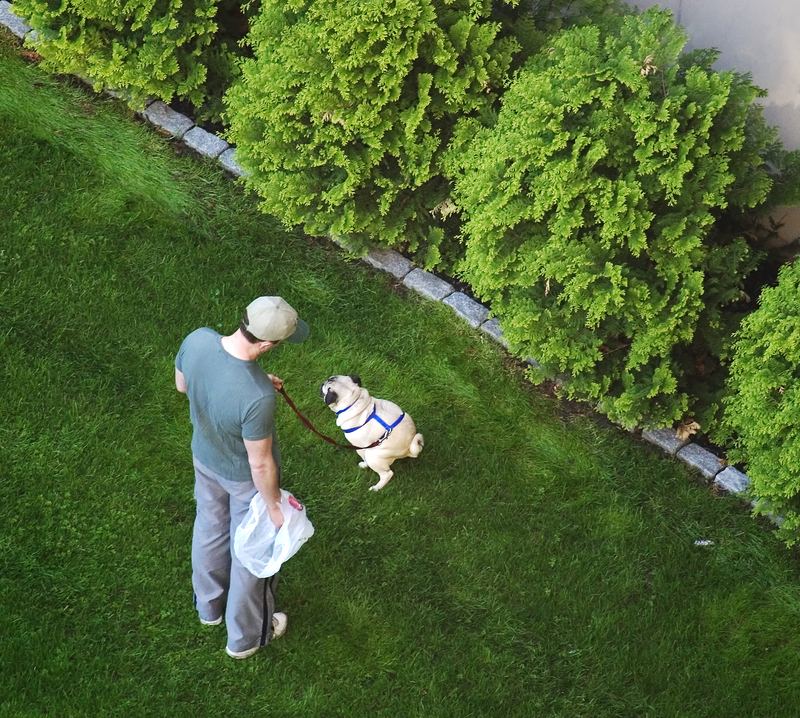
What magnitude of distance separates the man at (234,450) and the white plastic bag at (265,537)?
0.07 meters

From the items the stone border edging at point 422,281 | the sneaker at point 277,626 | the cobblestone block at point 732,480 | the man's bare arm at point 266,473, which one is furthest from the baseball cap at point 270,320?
the cobblestone block at point 732,480

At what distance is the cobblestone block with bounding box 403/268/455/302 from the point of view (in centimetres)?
712

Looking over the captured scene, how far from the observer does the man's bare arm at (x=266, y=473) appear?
446cm

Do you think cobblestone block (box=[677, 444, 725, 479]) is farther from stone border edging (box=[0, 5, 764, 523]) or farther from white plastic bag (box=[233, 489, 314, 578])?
white plastic bag (box=[233, 489, 314, 578])

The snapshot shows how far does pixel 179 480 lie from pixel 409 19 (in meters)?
3.34

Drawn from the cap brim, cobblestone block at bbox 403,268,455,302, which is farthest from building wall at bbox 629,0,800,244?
the cap brim

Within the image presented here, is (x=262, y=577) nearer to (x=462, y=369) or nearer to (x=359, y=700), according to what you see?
(x=359, y=700)

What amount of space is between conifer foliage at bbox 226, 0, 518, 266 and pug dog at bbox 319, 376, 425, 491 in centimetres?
154

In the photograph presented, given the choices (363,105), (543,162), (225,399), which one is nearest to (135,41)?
(363,105)

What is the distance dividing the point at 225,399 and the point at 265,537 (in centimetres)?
86

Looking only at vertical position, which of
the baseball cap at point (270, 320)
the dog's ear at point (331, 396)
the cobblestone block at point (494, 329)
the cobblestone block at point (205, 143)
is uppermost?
the baseball cap at point (270, 320)

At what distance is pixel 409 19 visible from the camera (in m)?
6.11

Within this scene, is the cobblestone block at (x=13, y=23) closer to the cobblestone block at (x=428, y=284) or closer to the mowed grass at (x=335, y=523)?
the mowed grass at (x=335, y=523)

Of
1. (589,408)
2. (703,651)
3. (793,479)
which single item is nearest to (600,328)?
(589,408)
